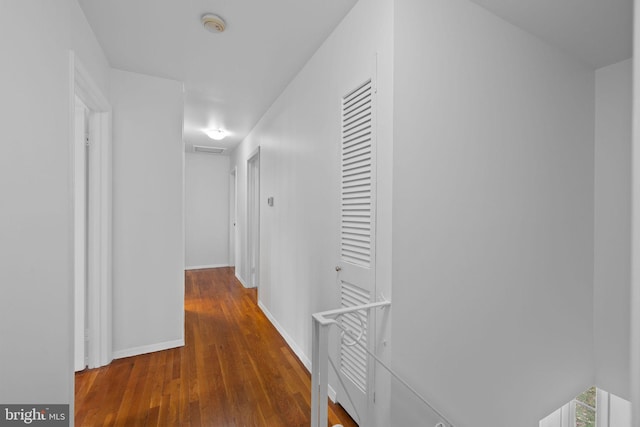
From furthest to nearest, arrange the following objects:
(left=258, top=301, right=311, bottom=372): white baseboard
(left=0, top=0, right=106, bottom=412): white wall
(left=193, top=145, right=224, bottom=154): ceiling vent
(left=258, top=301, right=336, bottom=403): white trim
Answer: (left=193, top=145, right=224, bottom=154): ceiling vent, (left=258, top=301, right=311, bottom=372): white baseboard, (left=258, top=301, right=336, bottom=403): white trim, (left=0, top=0, right=106, bottom=412): white wall

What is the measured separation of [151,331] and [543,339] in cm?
327

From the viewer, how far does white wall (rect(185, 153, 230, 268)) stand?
6.29 metres

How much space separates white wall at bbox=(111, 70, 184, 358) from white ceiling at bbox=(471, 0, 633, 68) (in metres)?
2.68

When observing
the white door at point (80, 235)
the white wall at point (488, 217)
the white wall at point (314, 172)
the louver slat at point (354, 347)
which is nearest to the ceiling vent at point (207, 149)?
the white wall at point (314, 172)

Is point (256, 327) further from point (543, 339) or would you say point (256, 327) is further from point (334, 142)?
point (543, 339)

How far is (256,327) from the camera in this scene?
3.21 m

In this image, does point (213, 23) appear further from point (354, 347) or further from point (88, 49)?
point (354, 347)

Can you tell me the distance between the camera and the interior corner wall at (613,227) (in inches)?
92.1

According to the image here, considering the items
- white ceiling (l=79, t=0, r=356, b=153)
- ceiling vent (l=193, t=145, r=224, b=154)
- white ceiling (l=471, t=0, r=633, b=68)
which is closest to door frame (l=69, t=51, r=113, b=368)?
white ceiling (l=79, t=0, r=356, b=153)

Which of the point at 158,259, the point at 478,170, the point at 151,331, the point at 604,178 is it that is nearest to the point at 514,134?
the point at 478,170

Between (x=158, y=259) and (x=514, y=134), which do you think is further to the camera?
(x=158, y=259)

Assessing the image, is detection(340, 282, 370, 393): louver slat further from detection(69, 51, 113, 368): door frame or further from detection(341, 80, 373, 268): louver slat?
detection(69, 51, 113, 368): door frame

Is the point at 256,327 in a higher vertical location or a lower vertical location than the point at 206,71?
lower

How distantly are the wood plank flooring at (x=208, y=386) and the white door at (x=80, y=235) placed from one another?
0.78 feet
